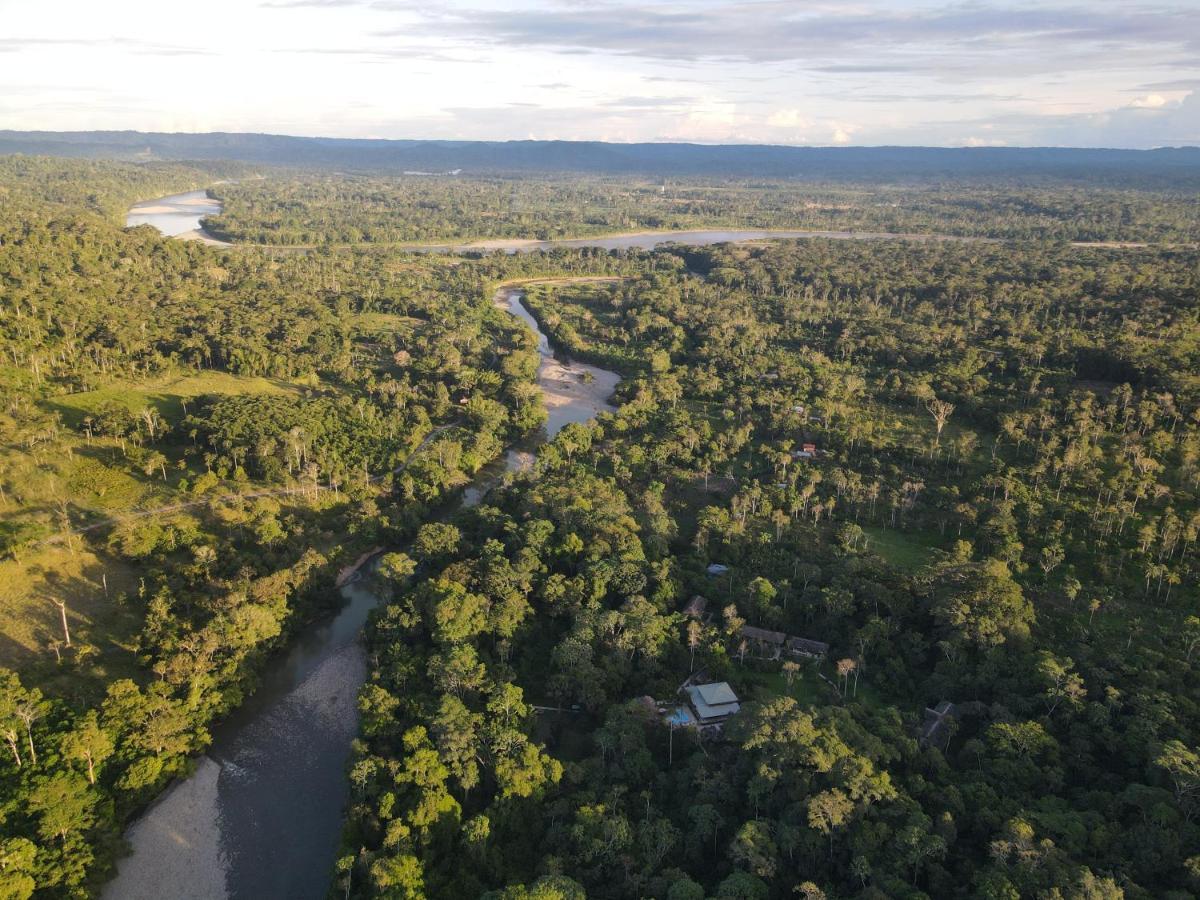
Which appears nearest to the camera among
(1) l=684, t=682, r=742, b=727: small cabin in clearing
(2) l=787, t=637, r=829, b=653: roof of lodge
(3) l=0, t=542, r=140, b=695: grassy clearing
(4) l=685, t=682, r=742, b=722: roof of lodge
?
(1) l=684, t=682, r=742, b=727: small cabin in clearing

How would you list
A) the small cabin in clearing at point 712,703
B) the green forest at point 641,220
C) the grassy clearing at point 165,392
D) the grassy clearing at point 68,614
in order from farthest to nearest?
the green forest at point 641,220 < the grassy clearing at point 165,392 < the grassy clearing at point 68,614 < the small cabin in clearing at point 712,703

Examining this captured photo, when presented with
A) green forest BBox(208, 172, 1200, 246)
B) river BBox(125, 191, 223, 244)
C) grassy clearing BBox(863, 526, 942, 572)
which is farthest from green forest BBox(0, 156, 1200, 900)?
green forest BBox(208, 172, 1200, 246)

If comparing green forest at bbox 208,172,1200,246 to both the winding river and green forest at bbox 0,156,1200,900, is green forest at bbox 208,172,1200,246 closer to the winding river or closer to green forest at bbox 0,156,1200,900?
green forest at bbox 0,156,1200,900

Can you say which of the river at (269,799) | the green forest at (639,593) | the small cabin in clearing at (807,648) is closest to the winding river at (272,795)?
the river at (269,799)

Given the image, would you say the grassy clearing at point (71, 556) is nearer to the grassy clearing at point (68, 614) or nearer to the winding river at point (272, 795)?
the grassy clearing at point (68, 614)

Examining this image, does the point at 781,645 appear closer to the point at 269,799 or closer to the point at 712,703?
the point at 712,703

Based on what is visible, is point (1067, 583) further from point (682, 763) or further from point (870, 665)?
point (682, 763)

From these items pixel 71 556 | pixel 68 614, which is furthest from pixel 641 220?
pixel 68 614
